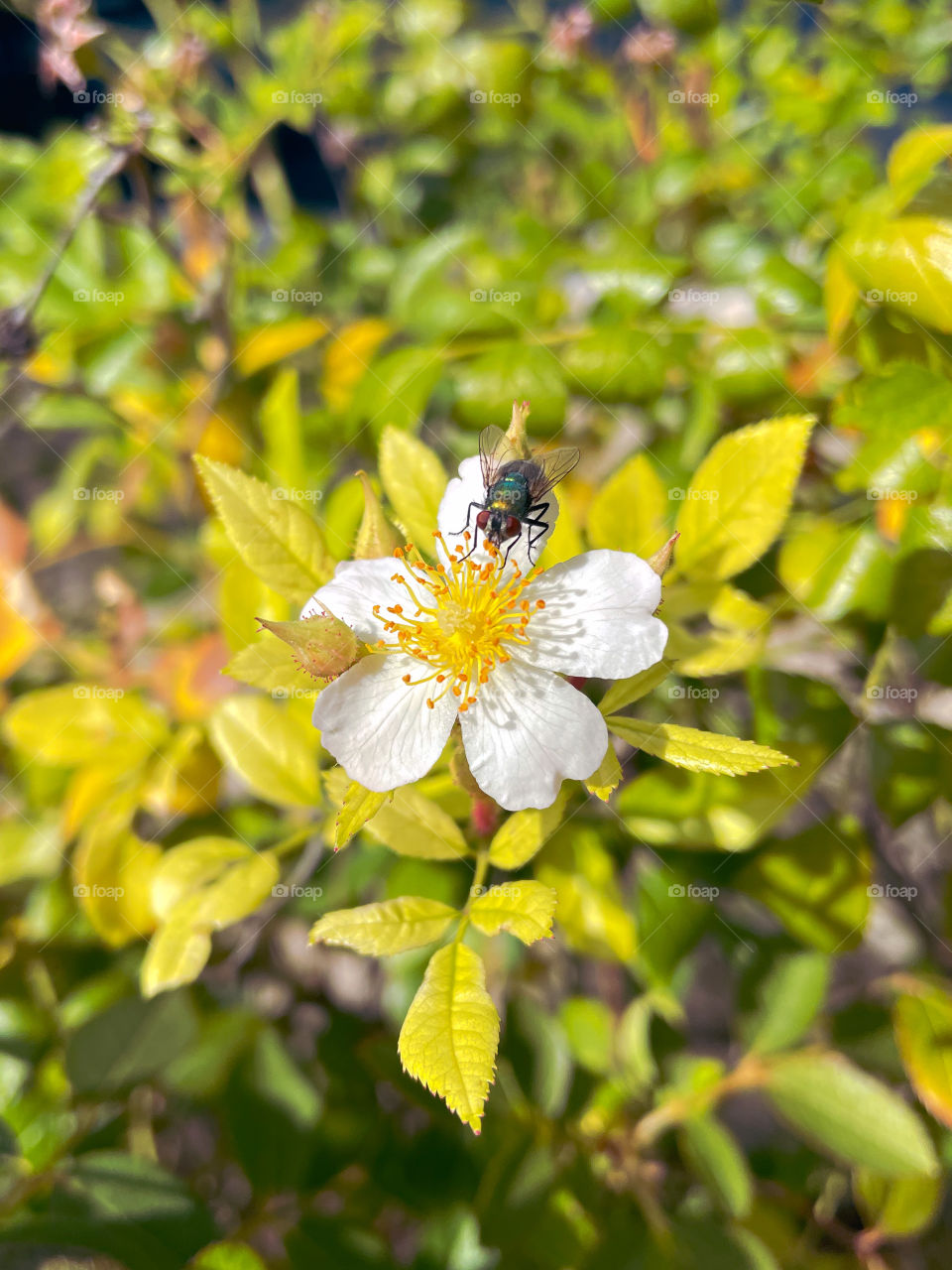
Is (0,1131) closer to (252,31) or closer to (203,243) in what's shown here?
(203,243)

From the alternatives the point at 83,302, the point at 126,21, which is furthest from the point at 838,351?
the point at 126,21
